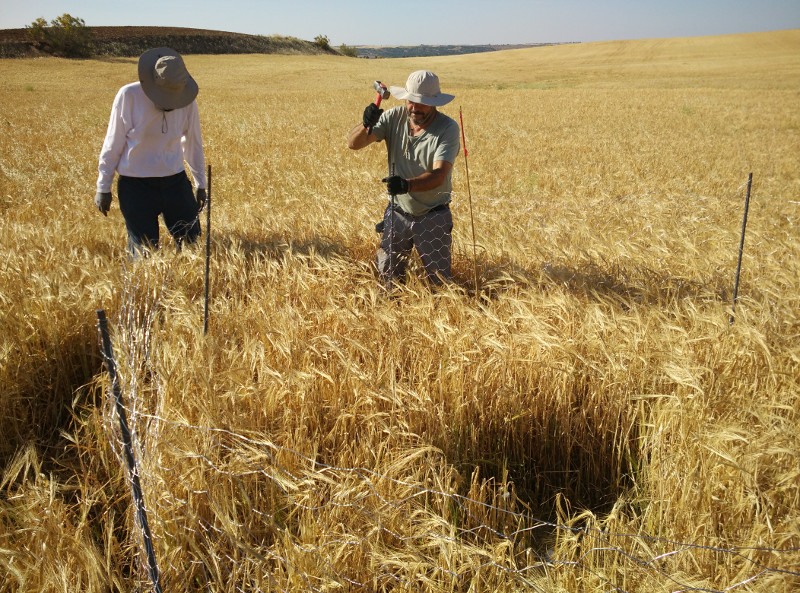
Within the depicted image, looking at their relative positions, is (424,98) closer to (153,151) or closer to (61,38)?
(153,151)

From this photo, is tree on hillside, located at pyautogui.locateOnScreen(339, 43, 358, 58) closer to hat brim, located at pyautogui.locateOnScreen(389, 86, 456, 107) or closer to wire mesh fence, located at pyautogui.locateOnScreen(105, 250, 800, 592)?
hat brim, located at pyautogui.locateOnScreen(389, 86, 456, 107)

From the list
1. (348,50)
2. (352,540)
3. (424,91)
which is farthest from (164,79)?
(348,50)

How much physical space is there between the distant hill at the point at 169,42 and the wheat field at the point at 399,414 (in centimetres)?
5622

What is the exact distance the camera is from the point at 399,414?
2.28 metres

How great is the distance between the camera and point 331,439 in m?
2.23

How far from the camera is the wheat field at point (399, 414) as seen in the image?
68.3 inches

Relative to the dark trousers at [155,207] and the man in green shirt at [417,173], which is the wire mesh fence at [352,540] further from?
the dark trousers at [155,207]

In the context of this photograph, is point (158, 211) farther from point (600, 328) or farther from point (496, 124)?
point (496, 124)

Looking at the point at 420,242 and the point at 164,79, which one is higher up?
the point at 164,79

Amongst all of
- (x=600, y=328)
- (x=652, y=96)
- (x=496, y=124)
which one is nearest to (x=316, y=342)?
(x=600, y=328)

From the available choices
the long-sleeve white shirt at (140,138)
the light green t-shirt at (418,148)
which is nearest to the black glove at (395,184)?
the light green t-shirt at (418,148)

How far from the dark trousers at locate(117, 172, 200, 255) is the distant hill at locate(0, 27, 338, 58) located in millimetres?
55259

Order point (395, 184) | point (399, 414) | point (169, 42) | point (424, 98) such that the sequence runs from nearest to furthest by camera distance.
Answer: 1. point (399, 414)
2. point (395, 184)
3. point (424, 98)
4. point (169, 42)

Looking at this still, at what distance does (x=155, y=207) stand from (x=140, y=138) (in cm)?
52
